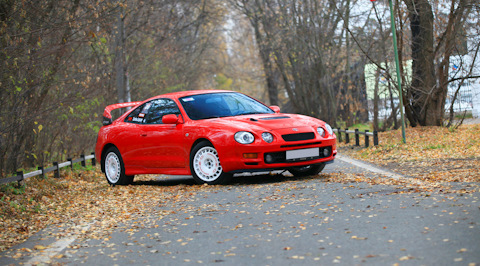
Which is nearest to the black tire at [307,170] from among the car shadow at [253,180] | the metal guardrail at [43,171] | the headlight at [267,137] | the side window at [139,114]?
the car shadow at [253,180]

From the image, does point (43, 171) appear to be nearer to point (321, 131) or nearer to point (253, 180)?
point (253, 180)

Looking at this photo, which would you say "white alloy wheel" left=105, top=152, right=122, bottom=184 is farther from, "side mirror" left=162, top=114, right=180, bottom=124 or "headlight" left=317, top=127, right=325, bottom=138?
"headlight" left=317, top=127, right=325, bottom=138

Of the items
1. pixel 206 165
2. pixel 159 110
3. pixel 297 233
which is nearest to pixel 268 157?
pixel 206 165

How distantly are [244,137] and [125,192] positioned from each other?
223cm

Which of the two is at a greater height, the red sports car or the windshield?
the windshield

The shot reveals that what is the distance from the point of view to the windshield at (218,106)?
433 inches

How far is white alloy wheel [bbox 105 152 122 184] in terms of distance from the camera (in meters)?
12.2

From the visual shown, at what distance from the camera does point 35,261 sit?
5.63 metres

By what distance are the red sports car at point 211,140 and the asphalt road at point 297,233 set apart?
1424 millimetres

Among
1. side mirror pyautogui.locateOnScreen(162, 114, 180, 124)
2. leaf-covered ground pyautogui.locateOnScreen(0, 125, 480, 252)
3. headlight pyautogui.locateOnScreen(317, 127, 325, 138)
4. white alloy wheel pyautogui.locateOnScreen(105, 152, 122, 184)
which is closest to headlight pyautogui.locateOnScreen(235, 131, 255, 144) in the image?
leaf-covered ground pyautogui.locateOnScreen(0, 125, 480, 252)

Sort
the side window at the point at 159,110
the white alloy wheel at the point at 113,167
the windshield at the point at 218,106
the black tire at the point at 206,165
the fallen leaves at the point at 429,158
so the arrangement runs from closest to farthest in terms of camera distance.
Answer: the fallen leaves at the point at 429,158 < the black tire at the point at 206,165 < the windshield at the point at 218,106 < the side window at the point at 159,110 < the white alloy wheel at the point at 113,167

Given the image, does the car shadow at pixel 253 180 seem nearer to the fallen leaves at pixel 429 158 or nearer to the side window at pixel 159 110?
the fallen leaves at pixel 429 158

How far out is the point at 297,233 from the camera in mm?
6035

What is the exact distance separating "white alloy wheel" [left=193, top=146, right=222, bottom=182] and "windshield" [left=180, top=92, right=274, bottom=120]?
2.47 feet
